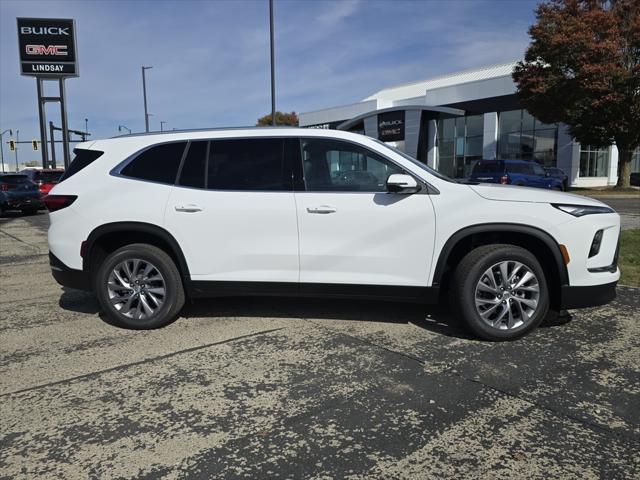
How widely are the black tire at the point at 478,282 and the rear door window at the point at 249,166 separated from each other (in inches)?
67.0

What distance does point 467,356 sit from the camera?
4.09 m

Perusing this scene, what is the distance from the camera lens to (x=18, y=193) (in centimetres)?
1873

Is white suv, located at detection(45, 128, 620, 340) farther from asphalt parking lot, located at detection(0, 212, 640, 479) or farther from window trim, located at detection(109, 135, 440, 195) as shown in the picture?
asphalt parking lot, located at detection(0, 212, 640, 479)

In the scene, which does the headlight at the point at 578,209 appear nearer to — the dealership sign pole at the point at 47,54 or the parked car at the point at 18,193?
the parked car at the point at 18,193

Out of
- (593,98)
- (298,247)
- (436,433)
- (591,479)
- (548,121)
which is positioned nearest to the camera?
(591,479)

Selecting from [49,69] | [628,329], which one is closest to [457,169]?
[49,69]

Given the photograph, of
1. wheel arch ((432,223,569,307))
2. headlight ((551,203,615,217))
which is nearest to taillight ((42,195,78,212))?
wheel arch ((432,223,569,307))

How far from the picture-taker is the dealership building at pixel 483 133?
108ft

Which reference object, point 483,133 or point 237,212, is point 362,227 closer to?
point 237,212

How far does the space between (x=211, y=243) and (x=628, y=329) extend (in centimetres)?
392

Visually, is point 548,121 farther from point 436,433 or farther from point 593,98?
point 436,433

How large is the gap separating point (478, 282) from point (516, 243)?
537 millimetres

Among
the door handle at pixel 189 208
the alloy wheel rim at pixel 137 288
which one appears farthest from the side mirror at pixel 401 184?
the alloy wheel rim at pixel 137 288

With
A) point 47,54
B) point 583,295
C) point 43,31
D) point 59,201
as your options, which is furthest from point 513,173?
point 43,31
